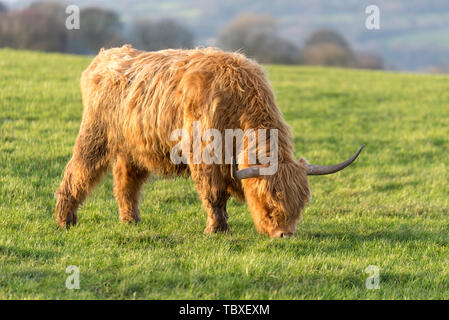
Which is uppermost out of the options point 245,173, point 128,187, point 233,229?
point 245,173

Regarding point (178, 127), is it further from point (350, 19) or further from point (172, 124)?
point (350, 19)

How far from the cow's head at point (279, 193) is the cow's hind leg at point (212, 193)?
0.98 ft

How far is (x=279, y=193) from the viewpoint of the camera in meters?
5.89

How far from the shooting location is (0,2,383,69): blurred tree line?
33781 mm

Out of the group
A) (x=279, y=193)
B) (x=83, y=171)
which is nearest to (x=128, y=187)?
(x=83, y=171)

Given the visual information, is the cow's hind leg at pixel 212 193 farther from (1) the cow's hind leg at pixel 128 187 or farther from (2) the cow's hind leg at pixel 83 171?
(2) the cow's hind leg at pixel 83 171

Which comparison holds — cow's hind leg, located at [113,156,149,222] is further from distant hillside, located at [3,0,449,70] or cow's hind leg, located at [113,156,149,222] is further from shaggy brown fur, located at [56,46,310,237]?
distant hillside, located at [3,0,449,70]

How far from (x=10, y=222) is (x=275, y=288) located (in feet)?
11.0

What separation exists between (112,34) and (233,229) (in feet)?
100

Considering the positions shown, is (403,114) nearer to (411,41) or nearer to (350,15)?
(411,41)

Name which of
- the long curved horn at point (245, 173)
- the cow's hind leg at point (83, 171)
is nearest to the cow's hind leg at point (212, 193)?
the long curved horn at point (245, 173)

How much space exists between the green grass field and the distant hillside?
30096mm

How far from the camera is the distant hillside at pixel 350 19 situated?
171ft

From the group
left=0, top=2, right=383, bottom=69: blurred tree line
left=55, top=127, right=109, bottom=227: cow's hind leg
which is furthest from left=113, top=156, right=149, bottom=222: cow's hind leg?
left=0, top=2, right=383, bottom=69: blurred tree line
